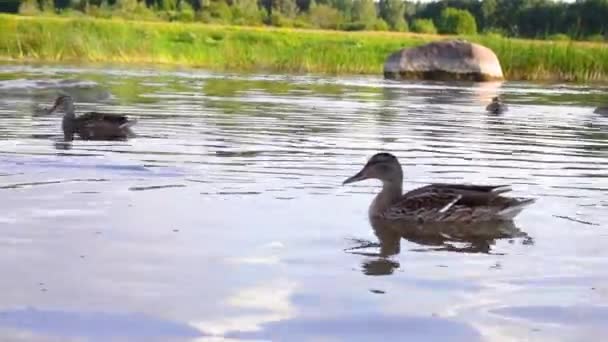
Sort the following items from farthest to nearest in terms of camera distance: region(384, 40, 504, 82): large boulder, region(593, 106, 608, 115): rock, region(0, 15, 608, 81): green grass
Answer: region(384, 40, 504, 82): large boulder
region(0, 15, 608, 81): green grass
region(593, 106, 608, 115): rock

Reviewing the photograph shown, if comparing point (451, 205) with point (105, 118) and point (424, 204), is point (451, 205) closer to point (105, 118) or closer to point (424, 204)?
point (424, 204)

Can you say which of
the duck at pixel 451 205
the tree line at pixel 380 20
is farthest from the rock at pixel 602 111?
the tree line at pixel 380 20

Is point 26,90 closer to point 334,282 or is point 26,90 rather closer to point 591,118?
point 591,118

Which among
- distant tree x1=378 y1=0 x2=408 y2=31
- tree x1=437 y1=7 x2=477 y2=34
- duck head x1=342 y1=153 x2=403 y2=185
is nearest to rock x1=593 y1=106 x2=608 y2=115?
duck head x1=342 y1=153 x2=403 y2=185

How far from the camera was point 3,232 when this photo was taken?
26.8ft

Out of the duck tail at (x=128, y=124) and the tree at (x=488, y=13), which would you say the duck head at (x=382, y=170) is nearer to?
the duck tail at (x=128, y=124)

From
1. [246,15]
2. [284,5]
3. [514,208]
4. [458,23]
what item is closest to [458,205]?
[514,208]

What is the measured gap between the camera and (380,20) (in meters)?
95.5

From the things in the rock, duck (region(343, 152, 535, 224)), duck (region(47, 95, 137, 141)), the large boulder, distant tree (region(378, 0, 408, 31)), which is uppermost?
duck (region(343, 152, 535, 224))

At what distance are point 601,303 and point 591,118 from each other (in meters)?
17.2

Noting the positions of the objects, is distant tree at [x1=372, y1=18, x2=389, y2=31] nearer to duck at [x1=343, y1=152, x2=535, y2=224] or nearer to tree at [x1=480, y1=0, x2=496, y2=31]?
tree at [x1=480, y1=0, x2=496, y2=31]

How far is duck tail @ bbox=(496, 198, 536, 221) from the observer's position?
31.1 ft

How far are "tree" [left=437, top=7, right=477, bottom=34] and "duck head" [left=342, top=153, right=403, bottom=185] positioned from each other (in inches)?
3023

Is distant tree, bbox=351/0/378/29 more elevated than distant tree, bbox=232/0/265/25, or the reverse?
distant tree, bbox=232/0/265/25
